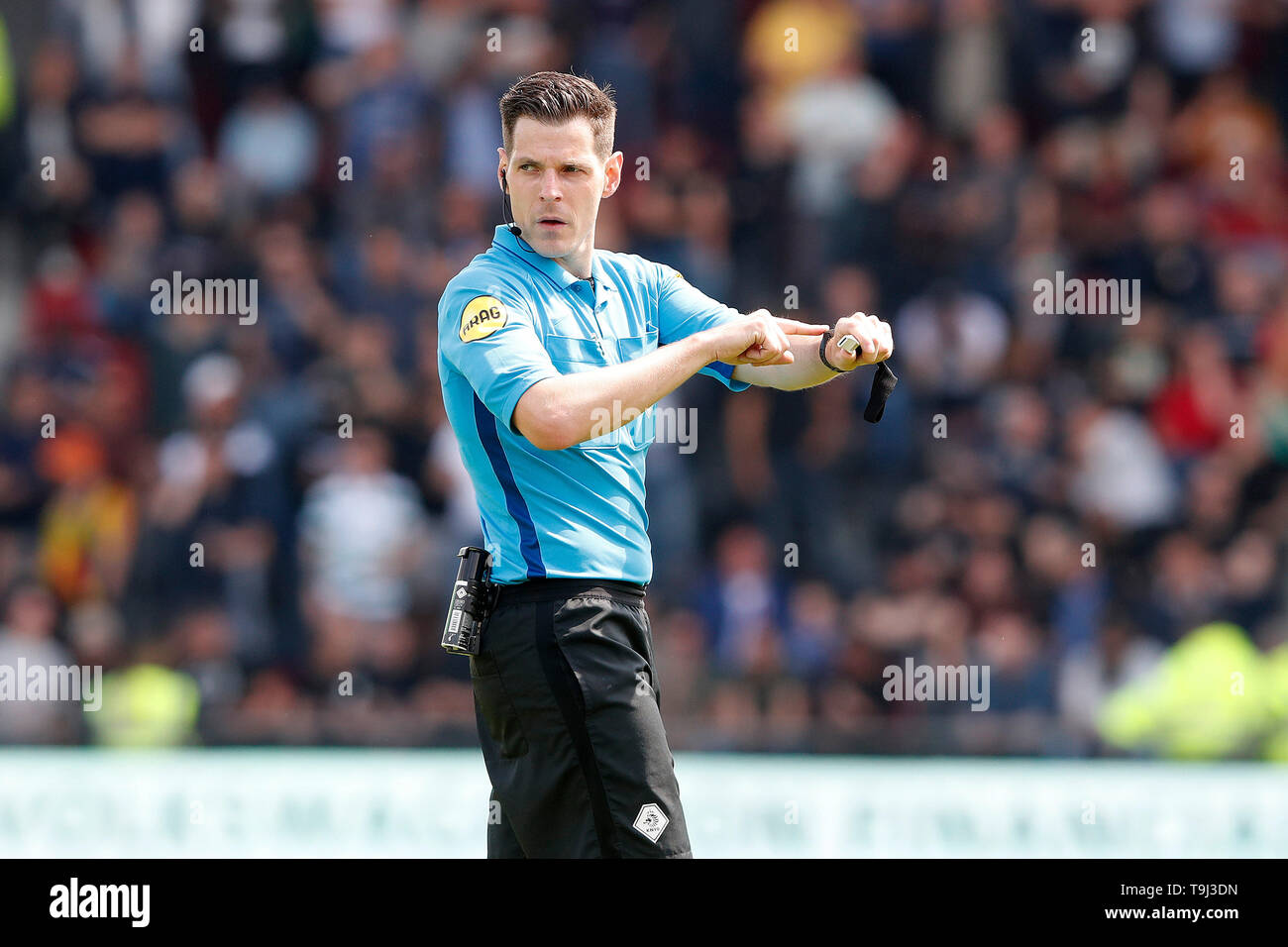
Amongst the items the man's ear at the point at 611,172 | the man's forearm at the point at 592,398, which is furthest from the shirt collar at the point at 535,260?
the man's forearm at the point at 592,398

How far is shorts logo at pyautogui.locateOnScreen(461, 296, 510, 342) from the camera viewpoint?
13.5 feet

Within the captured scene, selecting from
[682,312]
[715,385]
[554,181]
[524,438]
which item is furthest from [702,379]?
[524,438]

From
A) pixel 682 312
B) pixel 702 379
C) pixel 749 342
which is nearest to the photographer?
pixel 749 342

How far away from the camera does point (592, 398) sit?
3.95m

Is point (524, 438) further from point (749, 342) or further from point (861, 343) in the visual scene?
point (861, 343)

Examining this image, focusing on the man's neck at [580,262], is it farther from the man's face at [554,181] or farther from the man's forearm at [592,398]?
the man's forearm at [592,398]

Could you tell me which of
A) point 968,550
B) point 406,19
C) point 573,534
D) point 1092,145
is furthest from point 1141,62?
point 573,534

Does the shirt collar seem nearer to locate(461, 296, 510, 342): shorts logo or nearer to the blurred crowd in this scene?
locate(461, 296, 510, 342): shorts logo

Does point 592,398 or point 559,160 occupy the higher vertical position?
point 559,160

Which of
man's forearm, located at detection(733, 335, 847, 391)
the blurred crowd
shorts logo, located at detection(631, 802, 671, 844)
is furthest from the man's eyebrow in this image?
the blurred crowd

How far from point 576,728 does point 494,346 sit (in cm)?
89

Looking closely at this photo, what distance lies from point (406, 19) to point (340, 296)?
76.2 inches

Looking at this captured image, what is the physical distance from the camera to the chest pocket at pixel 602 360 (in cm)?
421

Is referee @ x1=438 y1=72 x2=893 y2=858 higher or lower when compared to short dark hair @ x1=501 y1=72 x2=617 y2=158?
lower
